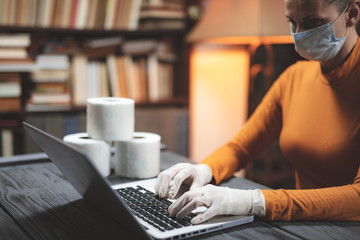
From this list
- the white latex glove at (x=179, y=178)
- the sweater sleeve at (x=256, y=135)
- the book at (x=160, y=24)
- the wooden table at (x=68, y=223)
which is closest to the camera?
the wooden table at (x=68, y=223)

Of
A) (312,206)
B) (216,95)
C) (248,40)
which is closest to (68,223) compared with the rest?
(312,206)

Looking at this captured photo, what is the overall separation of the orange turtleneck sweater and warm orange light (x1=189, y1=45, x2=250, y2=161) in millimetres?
1262

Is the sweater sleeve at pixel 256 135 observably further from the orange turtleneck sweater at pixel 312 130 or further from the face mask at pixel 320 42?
the face mask at pixel 320 42

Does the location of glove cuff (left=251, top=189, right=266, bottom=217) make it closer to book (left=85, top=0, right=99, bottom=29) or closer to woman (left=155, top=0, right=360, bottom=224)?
woman (left=155, top=0, right=360, bottom=224)

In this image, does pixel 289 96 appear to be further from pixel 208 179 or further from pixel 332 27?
pixel 208 179

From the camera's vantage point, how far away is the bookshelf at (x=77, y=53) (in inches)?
101

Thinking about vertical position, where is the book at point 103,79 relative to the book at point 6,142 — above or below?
above

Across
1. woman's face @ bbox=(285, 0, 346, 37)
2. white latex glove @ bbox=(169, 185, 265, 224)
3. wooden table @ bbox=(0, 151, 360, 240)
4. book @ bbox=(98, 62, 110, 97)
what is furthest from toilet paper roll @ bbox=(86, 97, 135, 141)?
book @ bbox=(98, 62, 110, 97)

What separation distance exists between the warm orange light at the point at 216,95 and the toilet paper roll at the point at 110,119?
1.57 m

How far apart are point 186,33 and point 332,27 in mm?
1897

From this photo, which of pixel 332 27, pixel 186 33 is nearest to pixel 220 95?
pixel 186 33

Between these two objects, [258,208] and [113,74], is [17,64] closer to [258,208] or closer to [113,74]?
[113,74]

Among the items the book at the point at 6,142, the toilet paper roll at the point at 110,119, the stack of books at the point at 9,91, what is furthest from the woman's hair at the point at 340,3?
the book at the point at 6,142

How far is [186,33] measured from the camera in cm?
305
